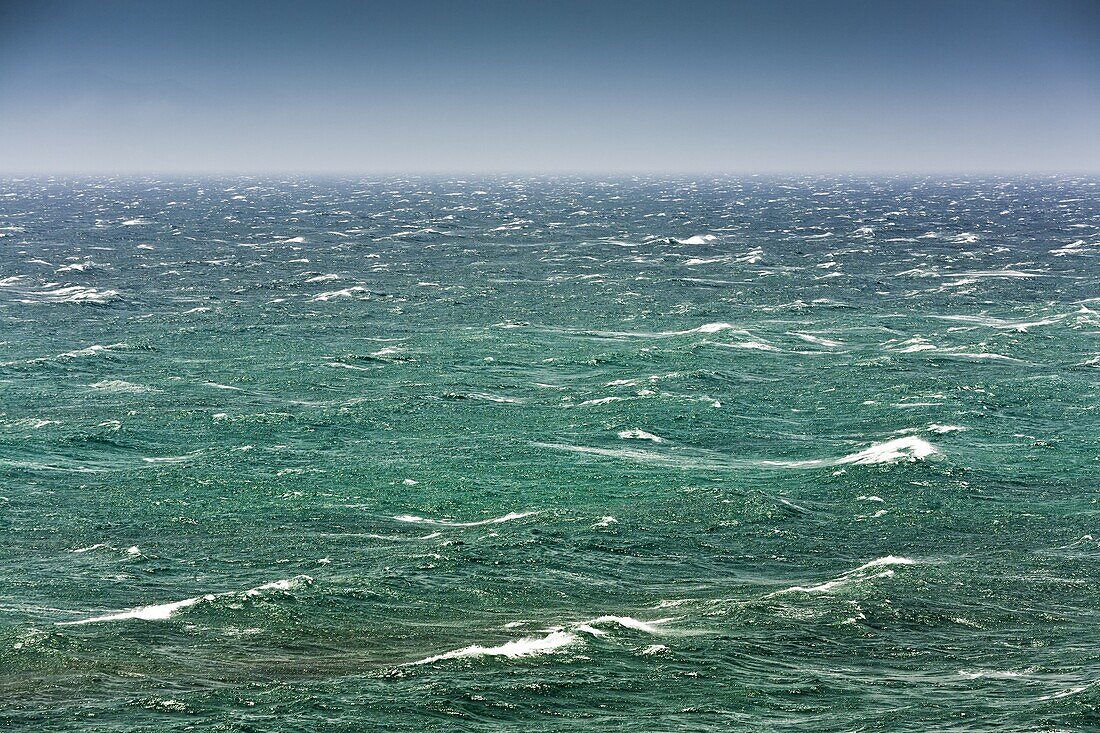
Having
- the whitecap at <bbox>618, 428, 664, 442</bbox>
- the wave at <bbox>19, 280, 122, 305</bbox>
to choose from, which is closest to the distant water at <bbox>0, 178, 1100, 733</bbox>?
the whitecap at <bbox>618, 428, 664, 442</bbox>

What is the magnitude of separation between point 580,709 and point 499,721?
366cm

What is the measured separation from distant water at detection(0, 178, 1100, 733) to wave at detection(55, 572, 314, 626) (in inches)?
10.5

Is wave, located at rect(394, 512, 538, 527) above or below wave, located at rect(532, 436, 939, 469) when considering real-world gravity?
below

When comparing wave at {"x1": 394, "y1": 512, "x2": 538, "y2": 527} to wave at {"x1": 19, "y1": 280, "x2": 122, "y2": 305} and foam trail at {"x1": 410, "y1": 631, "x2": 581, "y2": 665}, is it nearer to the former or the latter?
foam trail at {"x1": 410, "y1": 631, "x2": 581, "y2": 665}

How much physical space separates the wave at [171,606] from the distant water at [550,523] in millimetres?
266

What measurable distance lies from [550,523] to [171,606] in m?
24.2

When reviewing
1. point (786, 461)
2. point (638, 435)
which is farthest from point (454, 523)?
point (786, 461)

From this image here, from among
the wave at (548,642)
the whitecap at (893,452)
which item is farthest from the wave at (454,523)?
the whitecap at (893,452)

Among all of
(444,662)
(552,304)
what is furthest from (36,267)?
(444,662)

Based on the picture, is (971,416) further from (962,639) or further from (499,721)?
(499,721)

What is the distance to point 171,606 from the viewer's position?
62.4 metres

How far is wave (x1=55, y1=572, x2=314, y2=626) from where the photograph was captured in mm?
60750

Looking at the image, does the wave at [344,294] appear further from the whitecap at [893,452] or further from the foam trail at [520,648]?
the foam trail at [520,648]

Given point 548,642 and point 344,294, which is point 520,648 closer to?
point 548,642
